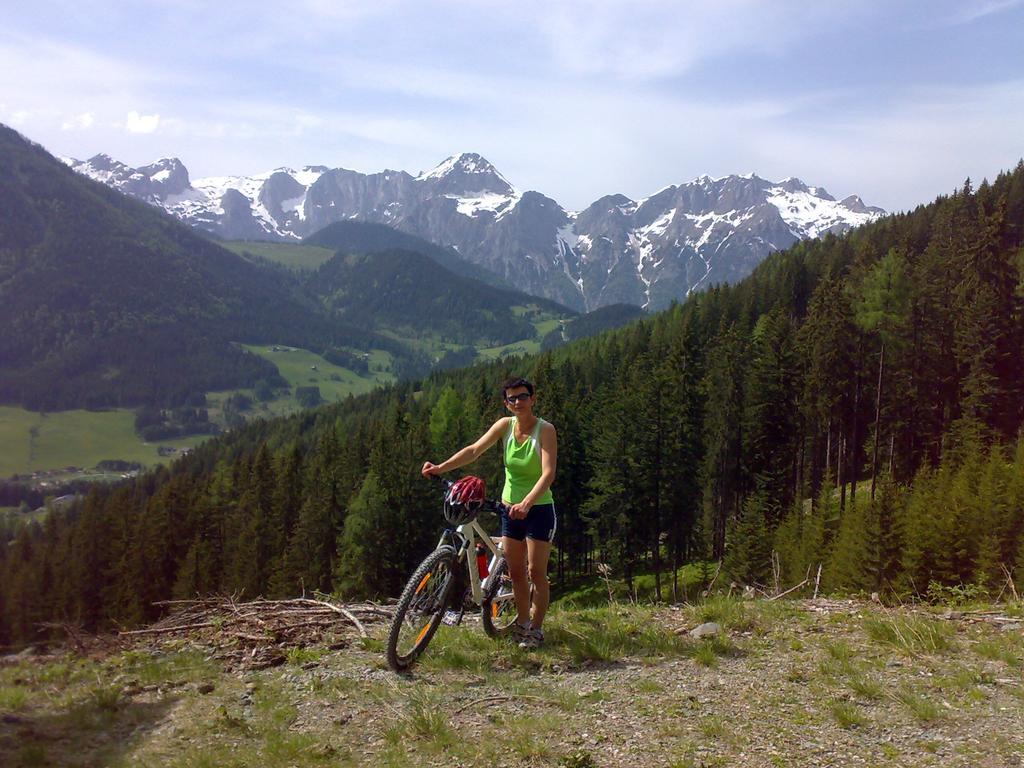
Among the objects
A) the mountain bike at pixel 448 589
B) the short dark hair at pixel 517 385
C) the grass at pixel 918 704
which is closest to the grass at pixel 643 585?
the mountain bike at pixel 448 589

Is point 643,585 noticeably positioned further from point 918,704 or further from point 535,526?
point 918,704

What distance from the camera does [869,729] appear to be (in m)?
5.92

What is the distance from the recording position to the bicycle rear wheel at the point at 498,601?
331 inches

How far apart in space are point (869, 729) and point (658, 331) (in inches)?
3861

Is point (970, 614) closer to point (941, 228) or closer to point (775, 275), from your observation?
point (941, 228)

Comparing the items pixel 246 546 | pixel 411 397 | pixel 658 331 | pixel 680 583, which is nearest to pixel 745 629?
pixel 680 583

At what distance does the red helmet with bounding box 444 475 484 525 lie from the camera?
7.65 metres

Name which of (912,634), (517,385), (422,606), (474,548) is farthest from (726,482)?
(422,606)

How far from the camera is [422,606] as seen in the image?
306 inches

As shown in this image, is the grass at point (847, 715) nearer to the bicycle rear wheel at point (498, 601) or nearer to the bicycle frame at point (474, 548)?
the bicycle rear wheel at point (498, 601)

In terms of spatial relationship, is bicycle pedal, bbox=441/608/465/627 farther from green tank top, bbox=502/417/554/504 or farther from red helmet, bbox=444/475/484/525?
green tank top, bbox=502/417/554/504

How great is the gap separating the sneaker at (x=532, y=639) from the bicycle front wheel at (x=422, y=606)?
122 cm

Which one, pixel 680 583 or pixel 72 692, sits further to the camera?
pixel 680 583

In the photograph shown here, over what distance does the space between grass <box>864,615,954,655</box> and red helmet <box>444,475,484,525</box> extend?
5.36 meters
